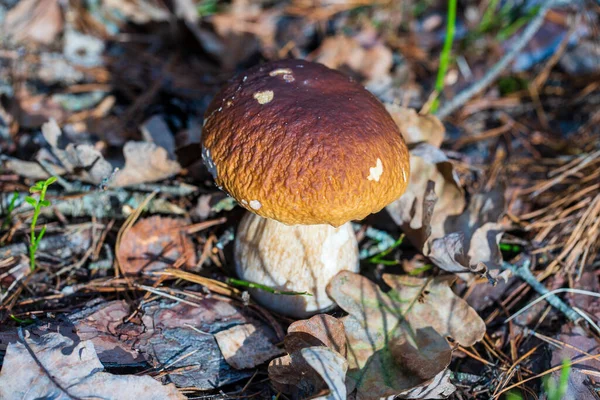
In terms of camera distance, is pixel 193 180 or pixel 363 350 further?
pixel 193 180

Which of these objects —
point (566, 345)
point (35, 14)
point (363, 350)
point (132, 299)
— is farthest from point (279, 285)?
point (35, 14)

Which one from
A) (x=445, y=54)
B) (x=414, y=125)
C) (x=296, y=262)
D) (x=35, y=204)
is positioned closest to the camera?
(x=35, y=204)

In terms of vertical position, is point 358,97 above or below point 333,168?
above

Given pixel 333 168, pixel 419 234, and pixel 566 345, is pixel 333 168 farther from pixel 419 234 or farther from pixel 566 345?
pixel 566 345

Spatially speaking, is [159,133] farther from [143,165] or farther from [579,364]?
[579,364]

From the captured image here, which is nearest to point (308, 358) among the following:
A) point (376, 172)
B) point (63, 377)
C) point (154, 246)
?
point (376, 172)

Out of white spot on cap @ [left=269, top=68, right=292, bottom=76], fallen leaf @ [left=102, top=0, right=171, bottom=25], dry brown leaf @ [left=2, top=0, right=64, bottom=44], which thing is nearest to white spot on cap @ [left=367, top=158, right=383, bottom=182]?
white spot on cap @ [left=269, top=68, right=292, bottom=76]
